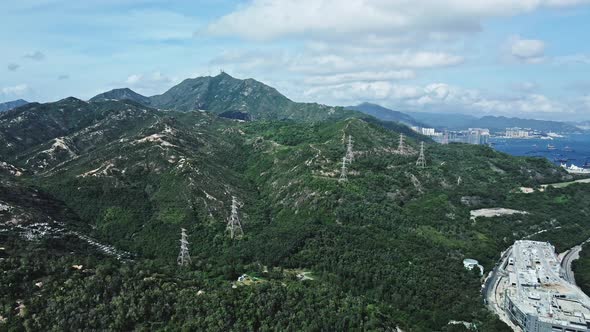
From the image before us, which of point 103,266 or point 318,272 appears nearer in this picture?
point 103,266

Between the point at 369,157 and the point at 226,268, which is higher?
the point at 369,157

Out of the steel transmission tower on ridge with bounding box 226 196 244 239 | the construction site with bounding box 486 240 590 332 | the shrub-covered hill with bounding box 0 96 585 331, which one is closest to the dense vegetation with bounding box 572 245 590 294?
the construction site with bounding box 486 240 590 332

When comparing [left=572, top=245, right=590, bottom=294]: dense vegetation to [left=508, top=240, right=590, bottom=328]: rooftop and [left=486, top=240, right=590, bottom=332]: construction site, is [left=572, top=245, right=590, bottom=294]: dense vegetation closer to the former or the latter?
[left=486, top=240, right=590, bottom=332]: construction site

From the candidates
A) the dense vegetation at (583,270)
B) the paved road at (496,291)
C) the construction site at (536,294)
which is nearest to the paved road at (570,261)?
the dense vegetation at (583,270)

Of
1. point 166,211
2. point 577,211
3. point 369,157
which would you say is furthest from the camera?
point 369,157

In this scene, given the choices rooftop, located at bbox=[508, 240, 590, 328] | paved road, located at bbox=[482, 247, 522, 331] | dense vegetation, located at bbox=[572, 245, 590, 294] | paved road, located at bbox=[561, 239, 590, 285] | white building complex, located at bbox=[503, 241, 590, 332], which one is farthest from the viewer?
paved road, located at bbox=[561, 239, 590, 285]

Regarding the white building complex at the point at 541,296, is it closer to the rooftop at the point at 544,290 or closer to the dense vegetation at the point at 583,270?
the rooftop at the point at 544,290

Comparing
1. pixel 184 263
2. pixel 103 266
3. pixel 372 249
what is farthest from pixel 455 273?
pixel 103 266

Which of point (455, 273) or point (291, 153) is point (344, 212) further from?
point (291, 153)
